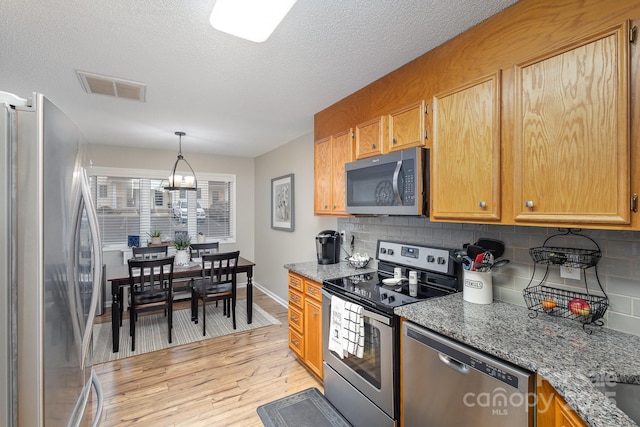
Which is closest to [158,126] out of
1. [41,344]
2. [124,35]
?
[124,35]

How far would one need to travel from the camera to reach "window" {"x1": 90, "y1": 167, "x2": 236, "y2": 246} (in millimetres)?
4547

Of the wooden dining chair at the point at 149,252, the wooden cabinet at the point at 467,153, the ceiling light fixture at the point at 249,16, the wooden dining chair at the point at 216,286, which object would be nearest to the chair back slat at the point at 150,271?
the wooden dining chair at the point at 216,286

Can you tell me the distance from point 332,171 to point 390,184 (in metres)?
0.79

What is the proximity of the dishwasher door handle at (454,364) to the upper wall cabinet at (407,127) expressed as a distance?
1229 millimetres

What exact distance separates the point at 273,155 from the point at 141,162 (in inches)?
81.1

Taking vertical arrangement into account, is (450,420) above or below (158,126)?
below

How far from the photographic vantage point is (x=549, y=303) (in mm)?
1522

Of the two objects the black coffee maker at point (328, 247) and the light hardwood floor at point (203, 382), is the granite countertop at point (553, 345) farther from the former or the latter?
the light hardwood floor at point (203, 382)

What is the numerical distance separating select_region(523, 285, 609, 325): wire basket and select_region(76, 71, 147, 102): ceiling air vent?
299 centimetres

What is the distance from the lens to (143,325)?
3744 millimetres

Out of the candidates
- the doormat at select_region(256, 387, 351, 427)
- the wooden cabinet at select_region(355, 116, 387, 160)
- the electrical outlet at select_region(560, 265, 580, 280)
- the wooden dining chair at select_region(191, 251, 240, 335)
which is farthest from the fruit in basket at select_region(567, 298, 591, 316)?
the wooden dining chair at select_region(191, 251, 240, 335)

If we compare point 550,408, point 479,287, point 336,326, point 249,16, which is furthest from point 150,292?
point 550,408

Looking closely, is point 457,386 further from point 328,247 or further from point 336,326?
point 328,247

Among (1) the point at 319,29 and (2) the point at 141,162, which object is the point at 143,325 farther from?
(1) the point at 319,29
